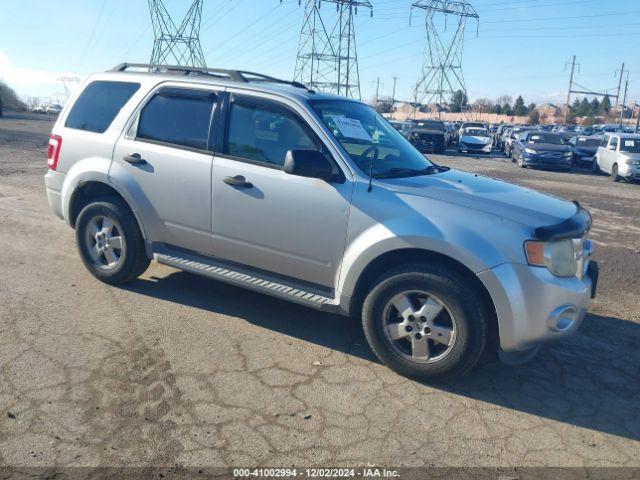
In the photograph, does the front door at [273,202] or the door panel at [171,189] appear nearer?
the front door at [273,202]

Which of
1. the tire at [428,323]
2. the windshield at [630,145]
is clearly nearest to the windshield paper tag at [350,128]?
the tire at [428,323]

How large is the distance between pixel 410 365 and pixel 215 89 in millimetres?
2733

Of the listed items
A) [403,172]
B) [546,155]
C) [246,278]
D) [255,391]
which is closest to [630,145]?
[546,155]

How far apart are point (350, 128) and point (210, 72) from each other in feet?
4.92

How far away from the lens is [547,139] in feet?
77.7

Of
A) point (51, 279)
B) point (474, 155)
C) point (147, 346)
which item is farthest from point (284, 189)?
point (474, 155)

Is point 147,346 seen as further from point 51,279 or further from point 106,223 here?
point 51,279

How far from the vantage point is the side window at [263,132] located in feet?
14.2

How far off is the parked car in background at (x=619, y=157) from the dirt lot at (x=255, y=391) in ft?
50.9

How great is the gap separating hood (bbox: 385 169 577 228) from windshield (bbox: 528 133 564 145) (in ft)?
68.2

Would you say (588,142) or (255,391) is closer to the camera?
(255,391)

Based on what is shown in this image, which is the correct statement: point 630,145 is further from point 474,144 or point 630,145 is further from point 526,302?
point 526,302

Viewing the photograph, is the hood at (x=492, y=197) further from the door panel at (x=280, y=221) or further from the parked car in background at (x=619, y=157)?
the parked car in background at (x=619, y=157)

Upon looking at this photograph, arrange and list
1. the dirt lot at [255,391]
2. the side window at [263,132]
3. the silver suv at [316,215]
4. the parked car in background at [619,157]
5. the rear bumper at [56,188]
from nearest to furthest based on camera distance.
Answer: the dirt lot at [255,391] → the silver suv at [316,215] → the side window at [263,132] → the rear bumper at [56,188] → the parked car in background at [619,157]
